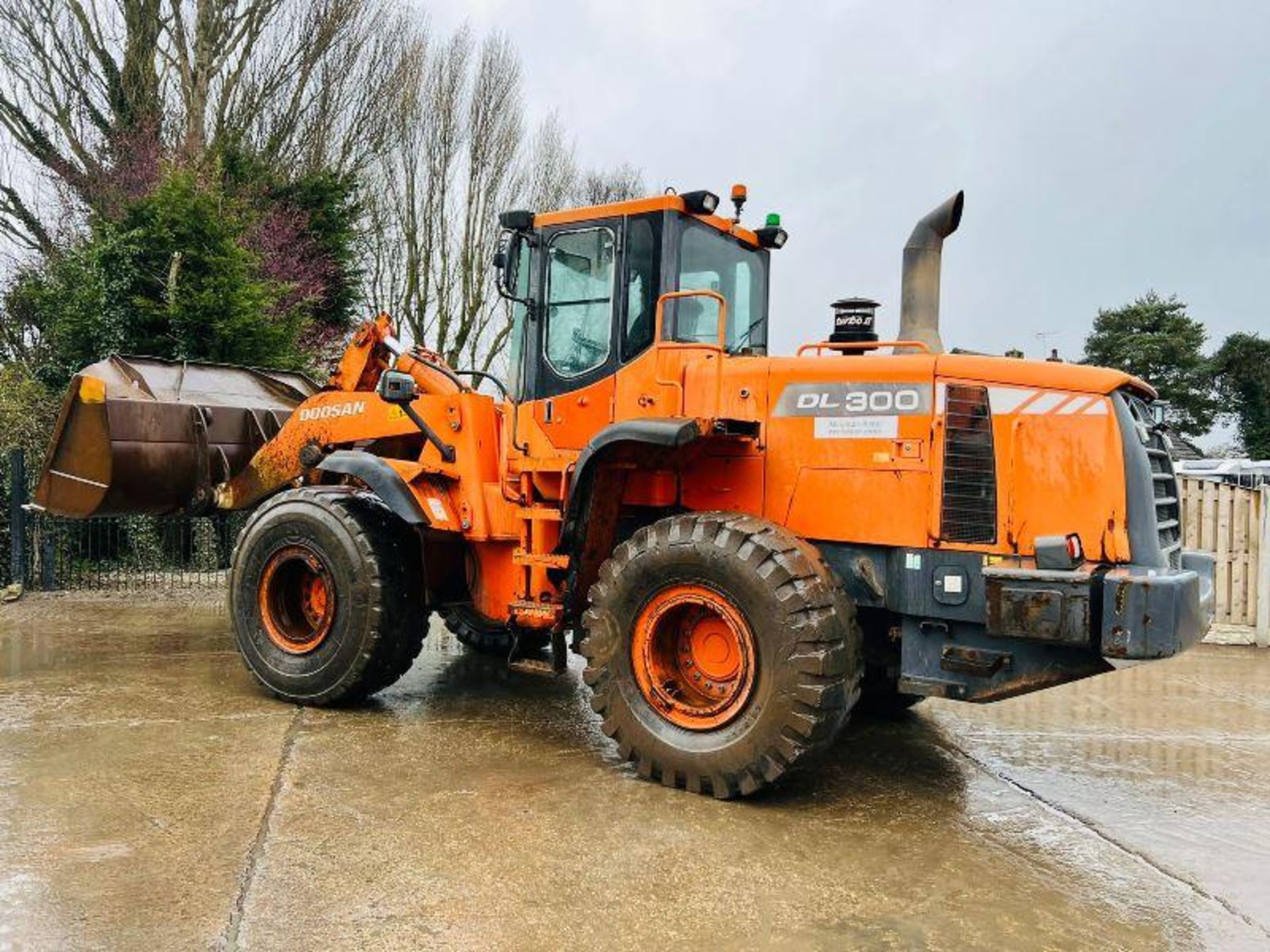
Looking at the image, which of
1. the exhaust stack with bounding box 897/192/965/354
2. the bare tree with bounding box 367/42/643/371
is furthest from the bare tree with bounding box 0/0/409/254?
the exhaust stack with bounding box 897/192/965/354

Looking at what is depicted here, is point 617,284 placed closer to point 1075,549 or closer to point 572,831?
point 1075,549

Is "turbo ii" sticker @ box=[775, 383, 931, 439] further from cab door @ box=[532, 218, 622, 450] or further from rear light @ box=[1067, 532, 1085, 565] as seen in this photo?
cab door @ box=[532, 218, 622, 450]

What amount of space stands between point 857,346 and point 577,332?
1554 mm

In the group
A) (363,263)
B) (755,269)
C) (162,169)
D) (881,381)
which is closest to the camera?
(881,381)

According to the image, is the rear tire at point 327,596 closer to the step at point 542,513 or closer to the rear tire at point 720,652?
the step at point 542,513

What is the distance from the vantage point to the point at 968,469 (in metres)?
4.49

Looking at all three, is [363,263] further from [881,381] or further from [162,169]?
[881,381]

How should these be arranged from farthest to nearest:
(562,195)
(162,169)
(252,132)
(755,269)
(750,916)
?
(562,195)
(252,132)
(162,169)
(755,269)
(750,916)

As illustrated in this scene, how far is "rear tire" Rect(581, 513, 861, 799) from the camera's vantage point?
429 cm

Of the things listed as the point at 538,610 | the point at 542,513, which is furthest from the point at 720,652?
the point at 542,513

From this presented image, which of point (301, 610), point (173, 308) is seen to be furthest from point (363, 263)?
point (301, 610)

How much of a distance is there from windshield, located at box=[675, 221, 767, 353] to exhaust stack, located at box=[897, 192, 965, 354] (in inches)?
34.8

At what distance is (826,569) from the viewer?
447 cm

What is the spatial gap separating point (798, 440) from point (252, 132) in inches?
661
